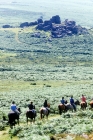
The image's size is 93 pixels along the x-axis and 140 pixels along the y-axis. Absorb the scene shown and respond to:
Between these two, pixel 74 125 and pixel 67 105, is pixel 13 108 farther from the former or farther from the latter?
pixel 67 105

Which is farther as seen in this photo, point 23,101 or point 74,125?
point 23,101

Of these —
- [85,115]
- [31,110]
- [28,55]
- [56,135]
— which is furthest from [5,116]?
[28,55]

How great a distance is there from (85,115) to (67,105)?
4274mm

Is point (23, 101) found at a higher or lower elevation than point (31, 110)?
lower

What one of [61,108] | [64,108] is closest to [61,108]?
[61,108]

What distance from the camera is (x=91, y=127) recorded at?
23859mm

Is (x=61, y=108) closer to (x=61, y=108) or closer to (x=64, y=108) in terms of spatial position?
(x=61, y=108)

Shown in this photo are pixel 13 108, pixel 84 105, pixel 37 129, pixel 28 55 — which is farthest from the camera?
pixel 28 55

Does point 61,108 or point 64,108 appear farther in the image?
point 64,108

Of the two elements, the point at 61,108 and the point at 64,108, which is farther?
the point at 64,108

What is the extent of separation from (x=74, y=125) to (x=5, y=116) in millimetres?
10746

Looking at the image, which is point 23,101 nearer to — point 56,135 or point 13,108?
point 13,108

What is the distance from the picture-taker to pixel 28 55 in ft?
621

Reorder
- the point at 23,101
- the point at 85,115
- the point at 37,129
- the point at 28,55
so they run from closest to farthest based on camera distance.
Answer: the point at 37,129
the point at 85,115
the point at 23,101
the point at 28,55
